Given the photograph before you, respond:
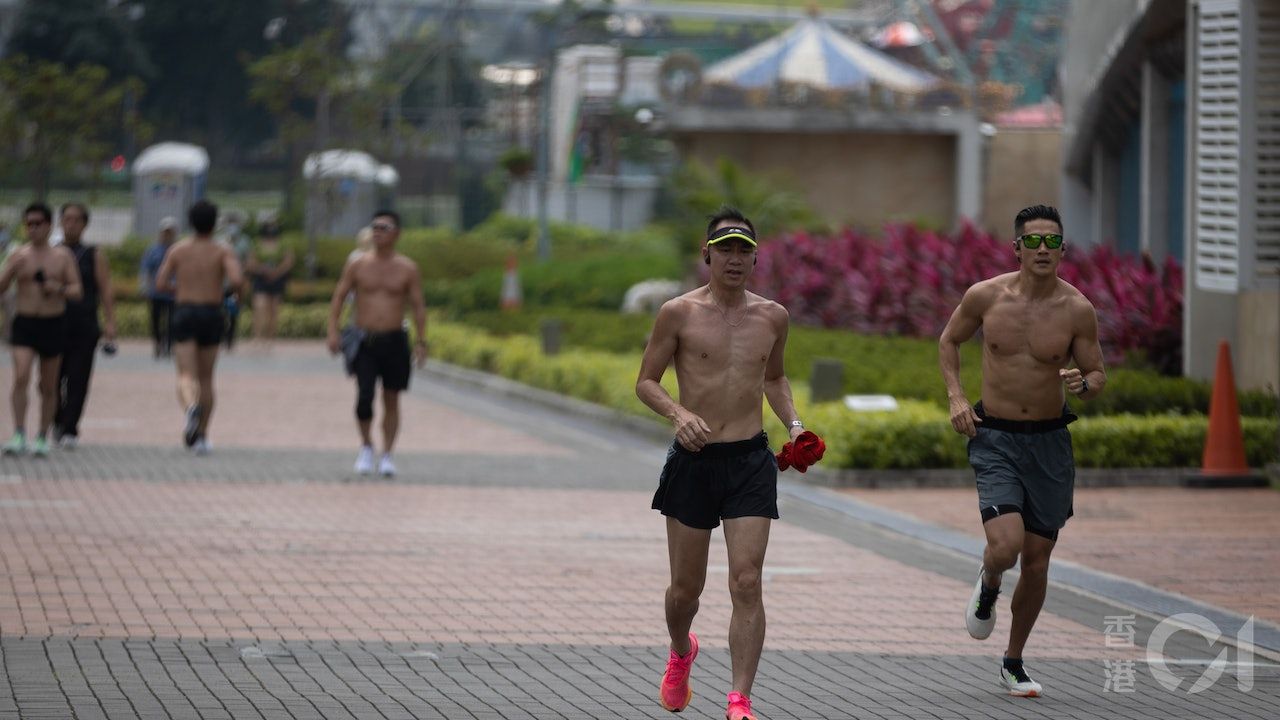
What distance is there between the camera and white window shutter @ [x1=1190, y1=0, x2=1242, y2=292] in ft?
49.9

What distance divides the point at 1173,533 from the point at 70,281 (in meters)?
8.14

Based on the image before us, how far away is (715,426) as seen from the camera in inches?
260

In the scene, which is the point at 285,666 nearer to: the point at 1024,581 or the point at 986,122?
the point at 1024,581

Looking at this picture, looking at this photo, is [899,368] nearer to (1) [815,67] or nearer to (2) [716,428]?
(2) [716,428]

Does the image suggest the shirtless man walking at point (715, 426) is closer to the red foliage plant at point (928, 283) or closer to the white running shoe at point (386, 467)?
the white running shoe at point (386, 467)

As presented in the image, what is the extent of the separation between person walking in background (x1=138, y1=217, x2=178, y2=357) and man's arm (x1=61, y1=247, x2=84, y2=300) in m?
10.1

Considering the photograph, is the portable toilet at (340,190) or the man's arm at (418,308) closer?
the man's arm at (418,308)

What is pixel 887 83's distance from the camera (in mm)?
43344

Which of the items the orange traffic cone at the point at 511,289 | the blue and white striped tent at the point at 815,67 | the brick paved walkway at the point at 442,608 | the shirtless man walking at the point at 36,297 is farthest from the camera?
the blue and white striped tent at the point at 815,67

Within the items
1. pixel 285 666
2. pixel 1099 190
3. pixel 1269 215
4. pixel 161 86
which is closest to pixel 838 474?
pixel 1269 215

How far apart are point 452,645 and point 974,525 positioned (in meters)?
5.14

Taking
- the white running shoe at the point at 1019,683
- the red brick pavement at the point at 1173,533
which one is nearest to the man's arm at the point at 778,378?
the white running shoe at the point at 1019,683

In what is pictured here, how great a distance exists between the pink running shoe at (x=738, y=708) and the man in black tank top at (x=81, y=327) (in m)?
9.99

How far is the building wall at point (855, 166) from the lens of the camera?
136 feet
